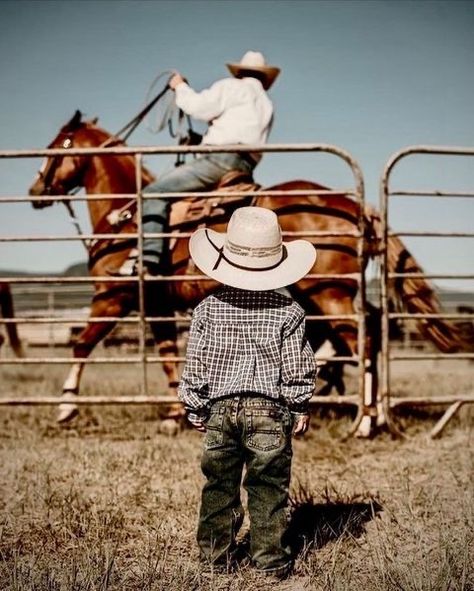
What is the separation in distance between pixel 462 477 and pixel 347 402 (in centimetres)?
127

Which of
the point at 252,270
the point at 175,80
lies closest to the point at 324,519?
the point at 252,270

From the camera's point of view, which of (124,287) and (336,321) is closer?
(336,321)

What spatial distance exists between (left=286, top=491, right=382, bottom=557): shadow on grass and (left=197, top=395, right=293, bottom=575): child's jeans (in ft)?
0.83

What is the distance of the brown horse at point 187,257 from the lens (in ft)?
18.0

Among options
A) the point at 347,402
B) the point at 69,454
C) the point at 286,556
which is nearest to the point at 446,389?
the point at 347,402

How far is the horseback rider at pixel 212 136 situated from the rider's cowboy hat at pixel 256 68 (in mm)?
19

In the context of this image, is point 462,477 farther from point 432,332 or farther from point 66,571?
point 66,571

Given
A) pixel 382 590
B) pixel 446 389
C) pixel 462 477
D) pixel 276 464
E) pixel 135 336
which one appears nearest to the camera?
pixel 382 590

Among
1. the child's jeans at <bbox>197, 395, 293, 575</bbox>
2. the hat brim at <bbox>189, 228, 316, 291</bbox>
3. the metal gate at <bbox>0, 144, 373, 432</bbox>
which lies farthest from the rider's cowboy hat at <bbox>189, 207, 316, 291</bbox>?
the metal gate at <bbox>0, 144, 373, 432</bbox>

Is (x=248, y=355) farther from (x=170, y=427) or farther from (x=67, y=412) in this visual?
(x=67, y=412)

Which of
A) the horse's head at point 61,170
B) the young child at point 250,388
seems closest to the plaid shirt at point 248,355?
the young child at point 250,388

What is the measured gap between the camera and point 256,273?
286 cm

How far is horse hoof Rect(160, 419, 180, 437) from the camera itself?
5.72m

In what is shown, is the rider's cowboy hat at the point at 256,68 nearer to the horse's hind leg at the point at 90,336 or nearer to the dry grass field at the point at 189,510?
the horse's hind leg at the point at 90,336
